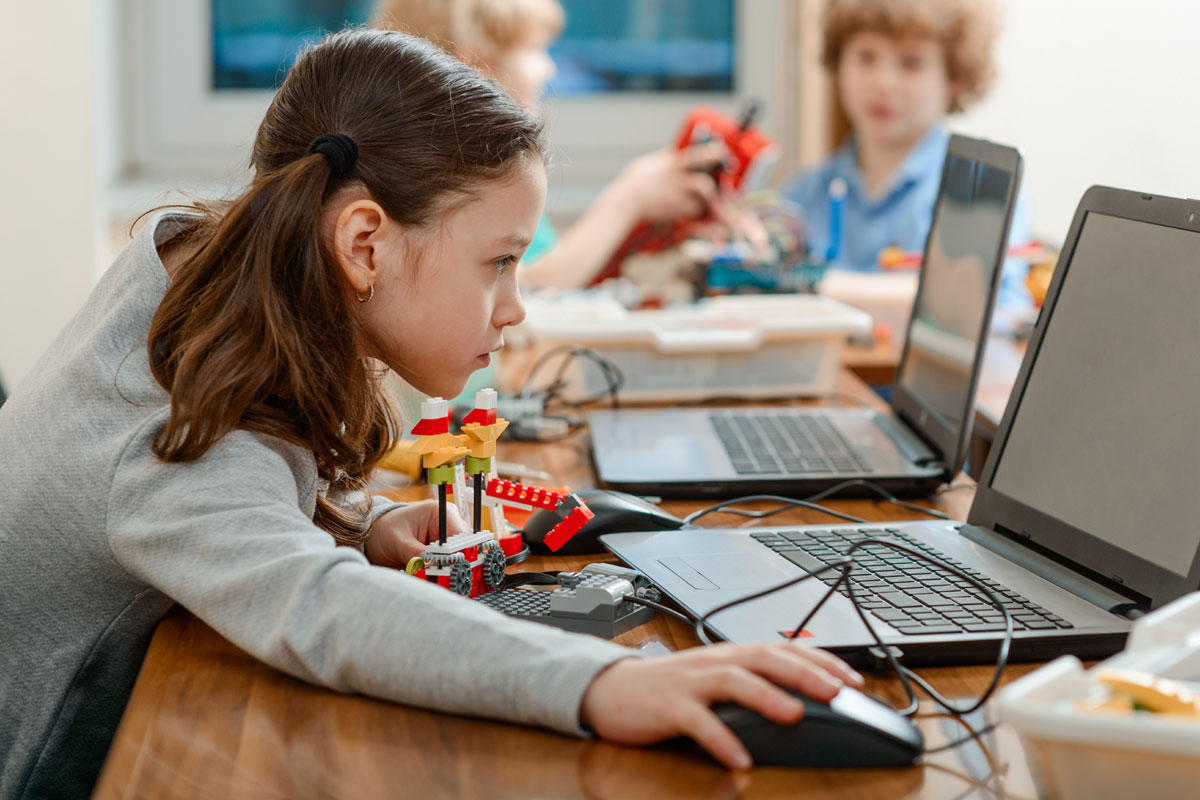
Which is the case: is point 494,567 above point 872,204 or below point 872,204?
below

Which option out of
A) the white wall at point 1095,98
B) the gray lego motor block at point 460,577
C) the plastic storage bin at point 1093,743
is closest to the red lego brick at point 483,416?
the gray lego motor block at point 460,577

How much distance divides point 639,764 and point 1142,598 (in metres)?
0.37

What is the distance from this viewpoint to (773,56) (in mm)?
2920

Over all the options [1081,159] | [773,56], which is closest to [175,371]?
[1081,159]

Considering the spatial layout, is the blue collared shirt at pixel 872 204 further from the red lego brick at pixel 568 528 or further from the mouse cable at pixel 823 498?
the red lego brick at pixel 568 528

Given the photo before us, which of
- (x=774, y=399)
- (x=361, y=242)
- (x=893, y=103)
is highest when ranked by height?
(x=893, y=103)

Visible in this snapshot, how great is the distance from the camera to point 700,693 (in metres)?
0.56

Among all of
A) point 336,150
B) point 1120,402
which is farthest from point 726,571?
point 336,150

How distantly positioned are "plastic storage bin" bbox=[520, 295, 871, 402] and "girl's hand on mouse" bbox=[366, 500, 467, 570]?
0.62 m

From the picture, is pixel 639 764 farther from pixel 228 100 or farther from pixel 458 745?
pixel 228 100

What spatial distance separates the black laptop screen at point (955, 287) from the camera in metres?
1.11

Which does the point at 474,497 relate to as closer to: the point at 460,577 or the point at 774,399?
the point at 460,577

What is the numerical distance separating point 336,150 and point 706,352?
2.62ft

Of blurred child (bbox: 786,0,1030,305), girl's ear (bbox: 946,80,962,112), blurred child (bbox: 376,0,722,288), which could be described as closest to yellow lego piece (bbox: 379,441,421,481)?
blurred child (bbox: 376,0,722,288)
